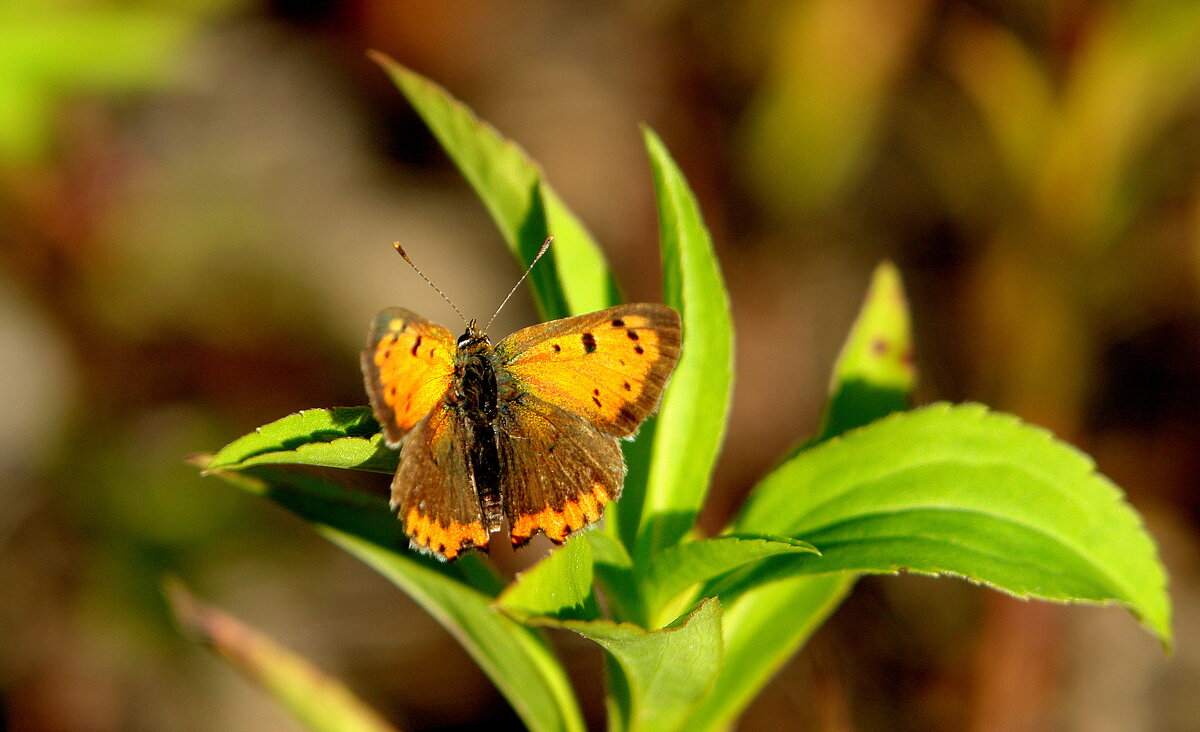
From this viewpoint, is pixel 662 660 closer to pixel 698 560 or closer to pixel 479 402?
pixel 698 560

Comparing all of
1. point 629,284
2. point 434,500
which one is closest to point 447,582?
point 434,500

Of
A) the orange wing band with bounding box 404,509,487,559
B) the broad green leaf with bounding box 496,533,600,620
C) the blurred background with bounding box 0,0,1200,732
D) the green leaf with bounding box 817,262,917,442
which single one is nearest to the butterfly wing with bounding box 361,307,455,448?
the orange wing band with bounding box 404,509,487,559

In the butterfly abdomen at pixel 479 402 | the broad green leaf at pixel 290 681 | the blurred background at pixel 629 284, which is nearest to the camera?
the butterfly abdomen at pixel 479 402

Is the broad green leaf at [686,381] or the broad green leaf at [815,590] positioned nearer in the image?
the broad green leaf at [686,381]

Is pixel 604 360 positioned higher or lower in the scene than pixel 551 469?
higher

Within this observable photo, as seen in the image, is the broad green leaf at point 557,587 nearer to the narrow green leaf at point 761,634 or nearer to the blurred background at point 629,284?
the narrow green leaf at point 761,634

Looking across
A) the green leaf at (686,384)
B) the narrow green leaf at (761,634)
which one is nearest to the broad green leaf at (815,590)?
the narrow green leaf at (761,634)

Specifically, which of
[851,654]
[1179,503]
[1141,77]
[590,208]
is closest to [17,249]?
[590,208]

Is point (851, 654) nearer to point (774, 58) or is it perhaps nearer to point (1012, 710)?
point (1012, 710)
